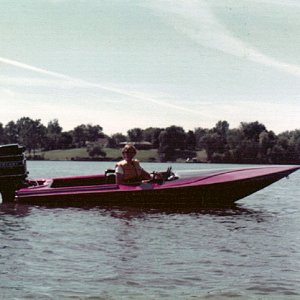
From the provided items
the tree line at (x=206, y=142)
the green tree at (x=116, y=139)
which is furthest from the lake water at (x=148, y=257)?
the green tree at (x=116, y=139)

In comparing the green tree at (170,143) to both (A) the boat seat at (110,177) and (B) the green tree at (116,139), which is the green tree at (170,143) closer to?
(B) the green tree at (116,139)

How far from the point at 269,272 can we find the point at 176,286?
1.65 meters

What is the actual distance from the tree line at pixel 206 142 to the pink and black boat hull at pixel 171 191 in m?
97.9

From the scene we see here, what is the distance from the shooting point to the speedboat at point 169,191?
56.8ft

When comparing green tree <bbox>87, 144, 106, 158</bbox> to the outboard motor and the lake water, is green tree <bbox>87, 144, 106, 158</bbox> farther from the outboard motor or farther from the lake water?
the lake water

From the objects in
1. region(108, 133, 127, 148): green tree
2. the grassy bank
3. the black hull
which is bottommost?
the black hull

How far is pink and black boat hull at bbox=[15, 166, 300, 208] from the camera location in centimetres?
1731

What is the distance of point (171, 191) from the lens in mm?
17438

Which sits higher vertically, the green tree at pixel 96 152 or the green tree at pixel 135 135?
the green tree at pixel 135 135

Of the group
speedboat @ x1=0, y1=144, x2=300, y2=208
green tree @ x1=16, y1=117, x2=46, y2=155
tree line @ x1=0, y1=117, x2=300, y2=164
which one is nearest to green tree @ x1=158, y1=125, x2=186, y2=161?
tree line @ x1=0, y1=117, x2=300, y2=164

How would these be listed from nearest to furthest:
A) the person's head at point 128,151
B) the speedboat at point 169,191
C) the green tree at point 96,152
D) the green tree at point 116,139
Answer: the person's head at point 128,151 → the speedboat at point 169,191 → the green tree at point 96,152 → the green tree at point 116,139

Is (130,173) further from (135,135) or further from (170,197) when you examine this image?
(135,135)

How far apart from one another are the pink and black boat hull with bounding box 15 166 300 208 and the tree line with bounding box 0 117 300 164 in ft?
321

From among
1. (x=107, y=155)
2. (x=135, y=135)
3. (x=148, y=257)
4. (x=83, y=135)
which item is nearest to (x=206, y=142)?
(x=107, y=155)
